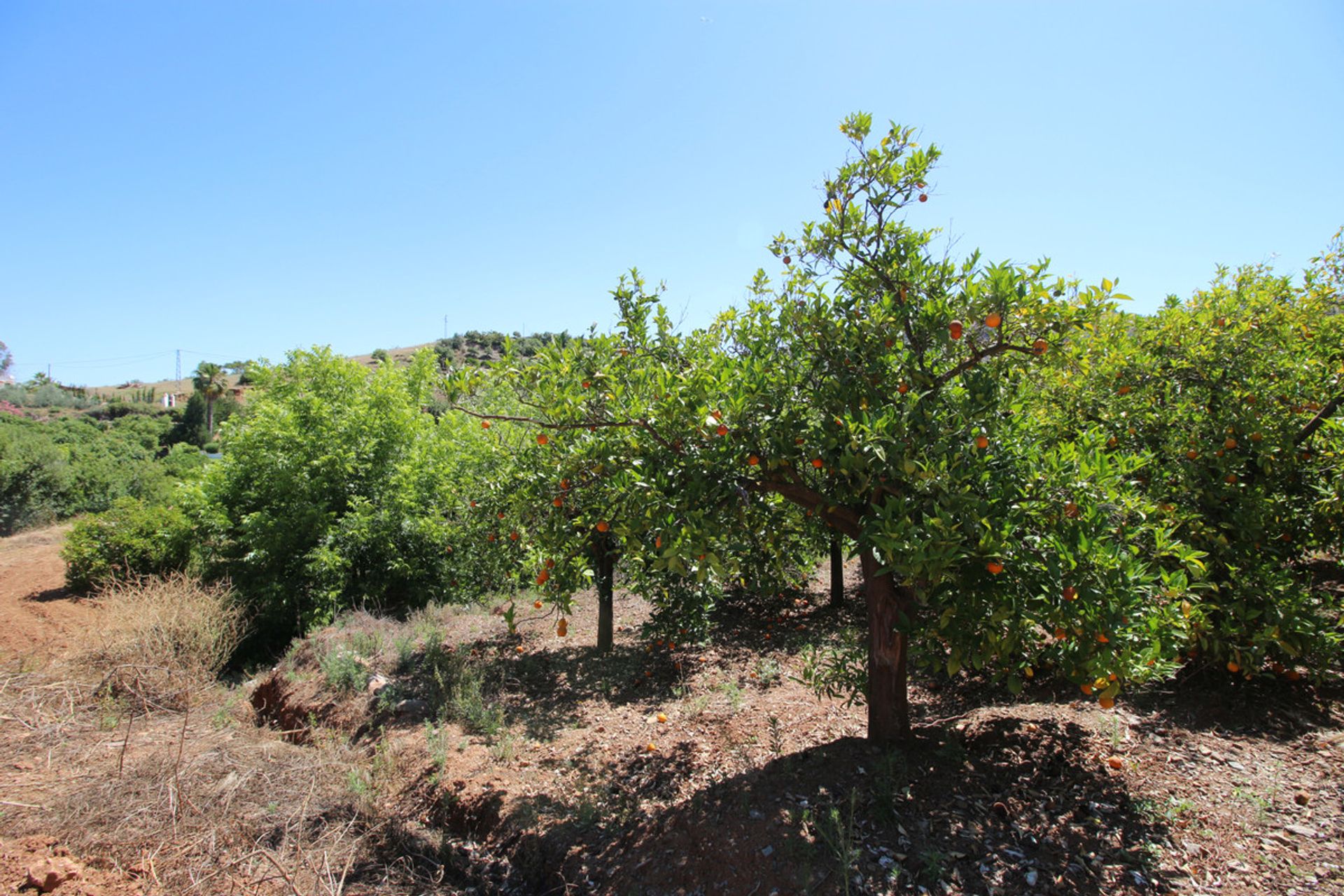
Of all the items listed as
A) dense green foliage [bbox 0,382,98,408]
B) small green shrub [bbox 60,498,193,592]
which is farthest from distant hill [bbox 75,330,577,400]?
small green shrub [bbox 60,498,193,592]

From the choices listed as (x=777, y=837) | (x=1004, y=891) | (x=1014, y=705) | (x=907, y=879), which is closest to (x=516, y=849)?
(x=777, y=837)

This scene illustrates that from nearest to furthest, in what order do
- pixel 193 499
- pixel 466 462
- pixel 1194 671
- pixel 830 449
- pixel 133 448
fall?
pixel 830 449, pixel 1194 671, pixel 466 462, pixel 193 499, pixel 133 448

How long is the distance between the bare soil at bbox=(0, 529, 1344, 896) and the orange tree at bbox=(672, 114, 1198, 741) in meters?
0.74

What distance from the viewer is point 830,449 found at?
3.28 meters

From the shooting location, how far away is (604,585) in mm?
7090

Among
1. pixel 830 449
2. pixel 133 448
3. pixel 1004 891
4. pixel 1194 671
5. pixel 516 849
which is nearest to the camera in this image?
pixel 1004 891

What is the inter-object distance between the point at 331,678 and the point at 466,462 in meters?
2.88

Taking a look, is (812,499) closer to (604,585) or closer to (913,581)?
(913,581)

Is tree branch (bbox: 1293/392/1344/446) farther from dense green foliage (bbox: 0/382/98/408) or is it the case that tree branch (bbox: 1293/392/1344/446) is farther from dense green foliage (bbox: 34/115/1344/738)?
dense green foliage (bbox: 0/382/98/408)

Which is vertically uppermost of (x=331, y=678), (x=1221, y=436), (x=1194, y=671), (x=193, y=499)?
(x=1221, y=436)

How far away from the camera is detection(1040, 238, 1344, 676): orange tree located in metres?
3.87

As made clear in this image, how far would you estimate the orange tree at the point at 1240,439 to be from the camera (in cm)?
387

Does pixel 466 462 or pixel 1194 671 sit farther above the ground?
pixel 466 462

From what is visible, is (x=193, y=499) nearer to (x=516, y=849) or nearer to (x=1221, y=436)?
(x=516, y=849)
